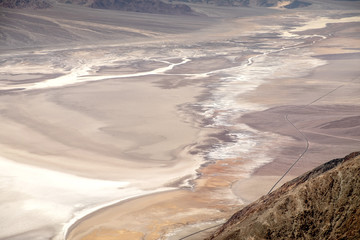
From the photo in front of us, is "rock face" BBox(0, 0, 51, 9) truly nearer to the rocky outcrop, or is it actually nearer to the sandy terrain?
the sandy terrain

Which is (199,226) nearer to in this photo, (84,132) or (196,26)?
(84,132)

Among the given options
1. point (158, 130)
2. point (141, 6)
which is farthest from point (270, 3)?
point (158, 130)

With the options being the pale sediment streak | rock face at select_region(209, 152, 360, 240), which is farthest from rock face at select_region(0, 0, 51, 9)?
rock face at select_region(209, 152, 360, 240)

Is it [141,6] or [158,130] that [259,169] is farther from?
[141,6]

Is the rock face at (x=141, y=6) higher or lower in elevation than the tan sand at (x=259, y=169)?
lower

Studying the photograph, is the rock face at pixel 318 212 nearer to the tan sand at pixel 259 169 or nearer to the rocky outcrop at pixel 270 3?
the tan sand at pixel 259 169

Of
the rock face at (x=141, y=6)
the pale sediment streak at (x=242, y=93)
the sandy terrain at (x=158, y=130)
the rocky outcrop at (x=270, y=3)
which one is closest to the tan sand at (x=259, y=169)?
the sandy terrain at (x=158, y=130)
